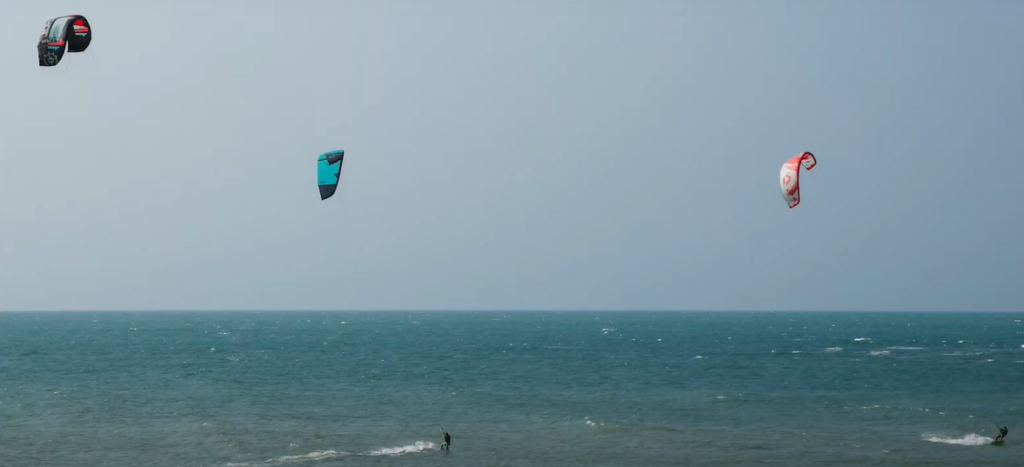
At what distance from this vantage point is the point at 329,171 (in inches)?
1622

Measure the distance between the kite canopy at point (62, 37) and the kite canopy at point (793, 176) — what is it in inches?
1126

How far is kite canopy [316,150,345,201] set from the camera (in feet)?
133

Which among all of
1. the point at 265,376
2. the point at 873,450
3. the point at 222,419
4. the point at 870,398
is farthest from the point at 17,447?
the point at 870,398

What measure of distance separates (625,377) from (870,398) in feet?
65.8

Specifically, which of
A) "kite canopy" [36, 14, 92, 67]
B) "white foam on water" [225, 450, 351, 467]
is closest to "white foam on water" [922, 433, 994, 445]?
"white foam on water" [225, 450, 351, 467]

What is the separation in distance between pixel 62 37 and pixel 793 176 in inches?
1163

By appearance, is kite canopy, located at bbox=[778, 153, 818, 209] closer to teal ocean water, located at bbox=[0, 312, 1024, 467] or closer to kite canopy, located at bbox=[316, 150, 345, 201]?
teal ocean water, located at bbox=[0, 312, 1024, 467]

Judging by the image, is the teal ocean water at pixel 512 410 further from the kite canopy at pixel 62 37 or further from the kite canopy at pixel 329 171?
the kite canopy at pixel 62 37

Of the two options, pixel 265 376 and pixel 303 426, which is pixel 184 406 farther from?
pixel 265 376

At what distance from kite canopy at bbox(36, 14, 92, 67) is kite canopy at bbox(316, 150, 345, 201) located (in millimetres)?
10992

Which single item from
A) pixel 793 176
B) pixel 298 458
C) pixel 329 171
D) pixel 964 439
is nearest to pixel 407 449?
pixel 298 458

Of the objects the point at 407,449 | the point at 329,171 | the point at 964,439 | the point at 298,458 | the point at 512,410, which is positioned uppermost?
the point at 329,171

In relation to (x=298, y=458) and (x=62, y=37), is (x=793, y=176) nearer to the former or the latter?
(x=298, y=458)

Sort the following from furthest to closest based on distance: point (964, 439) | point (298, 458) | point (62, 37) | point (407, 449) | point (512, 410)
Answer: point (512, 410) → point (964, 439) → point (407, 449) → point (298, 458) → point (62, 37)
